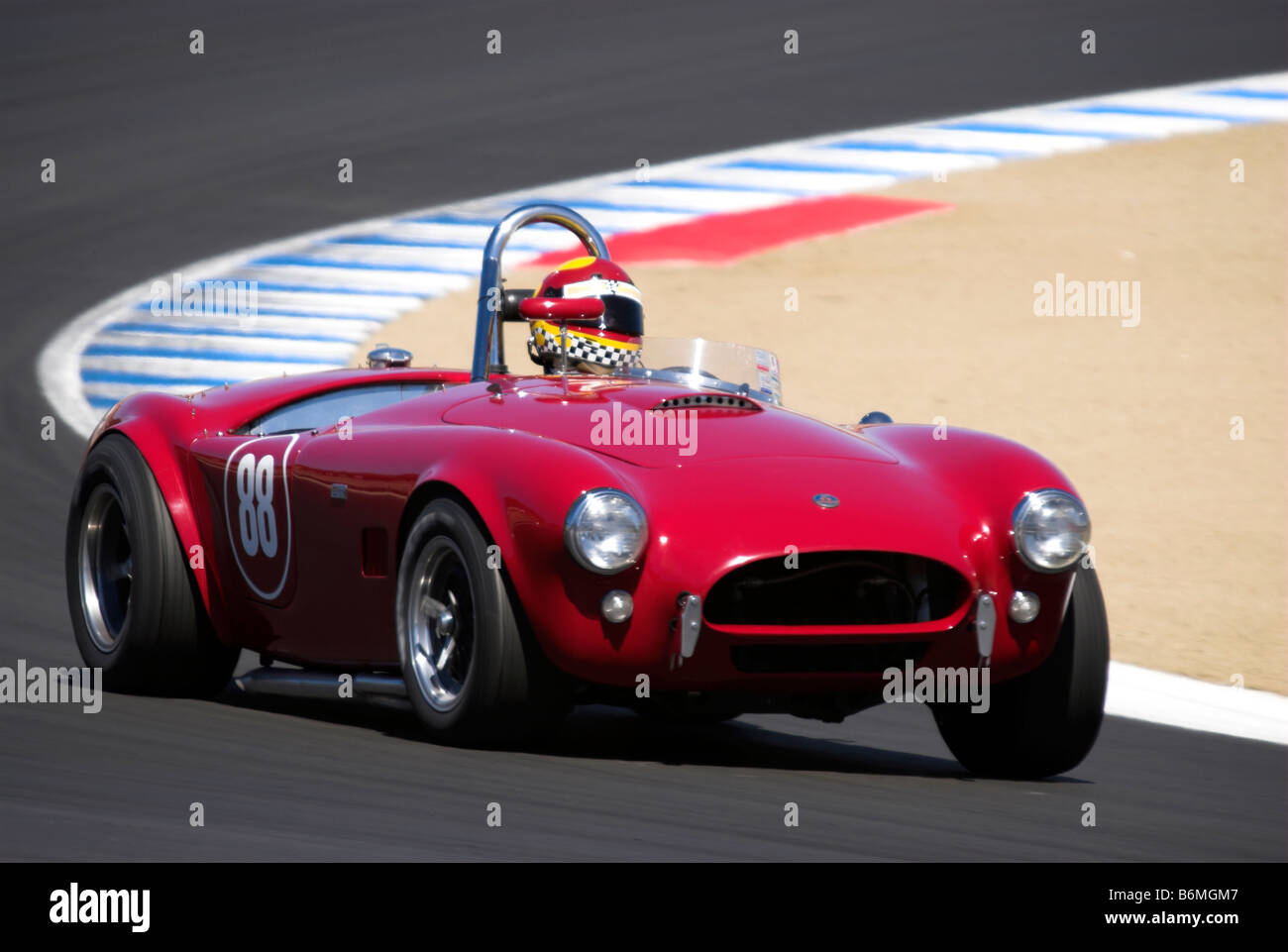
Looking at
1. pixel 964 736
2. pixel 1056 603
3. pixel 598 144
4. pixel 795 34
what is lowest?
pixel 964 736

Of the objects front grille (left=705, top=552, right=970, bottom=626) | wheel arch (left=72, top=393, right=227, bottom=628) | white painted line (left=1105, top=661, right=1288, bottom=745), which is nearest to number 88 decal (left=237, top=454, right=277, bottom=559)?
wheel arch (left=72, top=393, right=227, bottom=628)

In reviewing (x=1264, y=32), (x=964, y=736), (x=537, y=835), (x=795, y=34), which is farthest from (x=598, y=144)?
(x=537, y=835)

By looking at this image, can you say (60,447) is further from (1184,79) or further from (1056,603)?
(1184,79)

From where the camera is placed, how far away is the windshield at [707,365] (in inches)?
264

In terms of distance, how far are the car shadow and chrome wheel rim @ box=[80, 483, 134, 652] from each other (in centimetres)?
46

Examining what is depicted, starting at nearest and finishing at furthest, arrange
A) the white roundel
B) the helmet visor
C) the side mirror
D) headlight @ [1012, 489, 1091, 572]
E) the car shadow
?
headlight @ [1012, 489, 1091, 572], the car shadow, the white roundel, the side mirror, the helmet visor

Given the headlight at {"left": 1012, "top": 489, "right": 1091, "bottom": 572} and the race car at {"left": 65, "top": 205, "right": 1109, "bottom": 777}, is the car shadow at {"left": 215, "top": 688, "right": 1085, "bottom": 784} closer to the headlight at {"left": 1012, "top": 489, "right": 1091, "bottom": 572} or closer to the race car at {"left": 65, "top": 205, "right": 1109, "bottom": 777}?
the race car at {"left": 65, "top": 205, "right": 1109, "bottom": 777}

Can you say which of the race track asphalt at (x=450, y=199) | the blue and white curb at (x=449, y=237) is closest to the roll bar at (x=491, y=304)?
the race track asphalt at (x=450, y=199)

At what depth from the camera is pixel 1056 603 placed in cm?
556

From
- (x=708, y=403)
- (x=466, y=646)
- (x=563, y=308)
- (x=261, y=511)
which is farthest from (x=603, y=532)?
(x=261, y=511)

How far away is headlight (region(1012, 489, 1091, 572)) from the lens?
18.0ft

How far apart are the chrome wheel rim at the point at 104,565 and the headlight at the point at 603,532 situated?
2.29 m

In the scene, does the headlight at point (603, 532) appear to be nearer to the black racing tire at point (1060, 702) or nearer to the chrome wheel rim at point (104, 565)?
the black racing tire at point (1060, 702)
